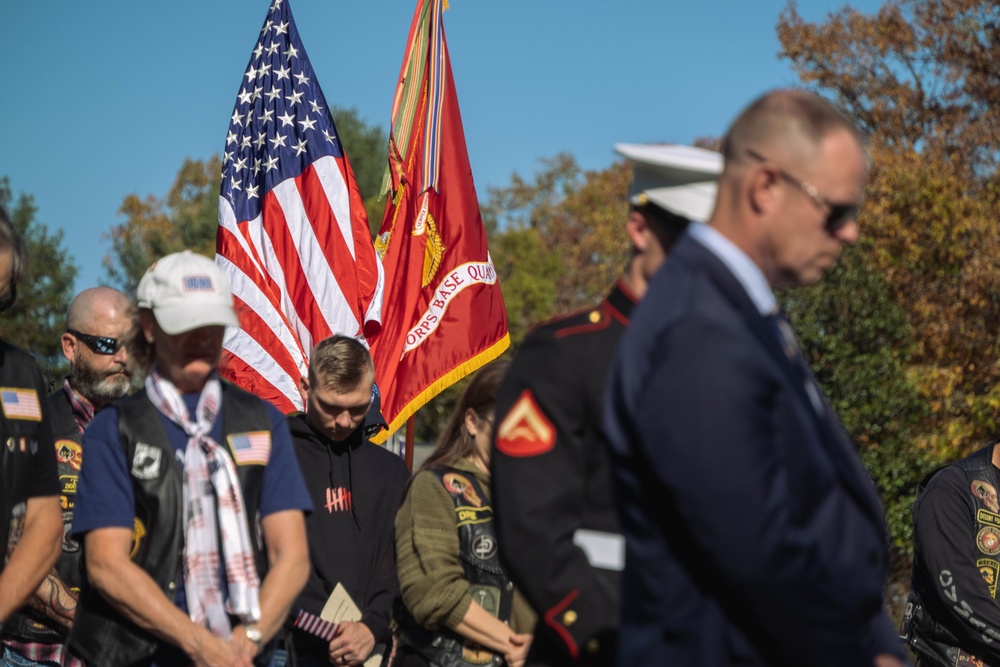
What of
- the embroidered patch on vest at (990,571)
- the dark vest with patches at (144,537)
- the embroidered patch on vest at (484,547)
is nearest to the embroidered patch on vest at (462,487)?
the embroidered patch on vest at (484,547)

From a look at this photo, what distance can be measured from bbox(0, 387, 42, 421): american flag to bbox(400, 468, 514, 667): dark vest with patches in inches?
62.2

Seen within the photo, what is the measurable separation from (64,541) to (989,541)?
4.02m

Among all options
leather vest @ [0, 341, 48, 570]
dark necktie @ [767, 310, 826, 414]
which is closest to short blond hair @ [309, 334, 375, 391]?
leather vest @ [0, 341, 48, 570]

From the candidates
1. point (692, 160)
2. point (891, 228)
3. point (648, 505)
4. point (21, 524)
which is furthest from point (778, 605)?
point (891, 228)

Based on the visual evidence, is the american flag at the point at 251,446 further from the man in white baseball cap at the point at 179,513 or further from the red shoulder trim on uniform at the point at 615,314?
the red shoulder trim on uniform at the point at 615,314

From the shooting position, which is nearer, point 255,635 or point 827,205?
point 827,205

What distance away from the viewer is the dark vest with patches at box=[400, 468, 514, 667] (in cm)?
466

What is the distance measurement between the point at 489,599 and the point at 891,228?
15.3 metres

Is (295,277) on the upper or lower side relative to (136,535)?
upper

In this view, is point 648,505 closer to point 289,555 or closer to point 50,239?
point 289,555

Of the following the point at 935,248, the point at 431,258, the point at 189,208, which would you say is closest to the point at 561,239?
the point at 189,208

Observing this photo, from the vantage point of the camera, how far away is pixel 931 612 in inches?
231

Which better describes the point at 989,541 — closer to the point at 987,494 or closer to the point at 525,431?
the point at 987,494

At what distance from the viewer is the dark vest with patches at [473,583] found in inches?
183
